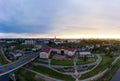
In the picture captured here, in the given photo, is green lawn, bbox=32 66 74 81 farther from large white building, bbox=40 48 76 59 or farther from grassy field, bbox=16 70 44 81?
large white building, bbox=40 48 76 59

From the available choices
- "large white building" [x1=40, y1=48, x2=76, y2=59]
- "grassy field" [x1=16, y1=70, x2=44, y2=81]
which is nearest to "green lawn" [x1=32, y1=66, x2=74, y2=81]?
"grassy field" [x1=16, y1=70, x2=44, y2=81]

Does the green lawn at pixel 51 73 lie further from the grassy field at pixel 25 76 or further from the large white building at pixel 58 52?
the large white building at pixel 58 52

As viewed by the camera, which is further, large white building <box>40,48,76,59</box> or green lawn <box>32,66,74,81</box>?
large white building <box>40,48,76,59</box>

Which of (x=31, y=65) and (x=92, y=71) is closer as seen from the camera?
(x=92, y=71)

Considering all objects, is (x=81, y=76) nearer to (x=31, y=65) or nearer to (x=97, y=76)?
(x=97, y=76)

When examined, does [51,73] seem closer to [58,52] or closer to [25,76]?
[25,76]

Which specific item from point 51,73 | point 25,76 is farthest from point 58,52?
point 25,76

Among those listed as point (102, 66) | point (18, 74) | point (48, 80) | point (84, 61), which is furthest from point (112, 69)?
point (18, 74)

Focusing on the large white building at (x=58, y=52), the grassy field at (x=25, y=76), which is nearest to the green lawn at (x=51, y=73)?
the grassy field at (x=25, y=76)

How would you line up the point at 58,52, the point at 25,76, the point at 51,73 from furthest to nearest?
the point at 58,52
the point at 51,73
the point at 25,76

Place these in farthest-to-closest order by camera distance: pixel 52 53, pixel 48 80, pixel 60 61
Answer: pixel 52 53
pixel 60 61
pixel 48 80

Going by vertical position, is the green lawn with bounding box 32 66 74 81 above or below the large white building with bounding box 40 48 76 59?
below
